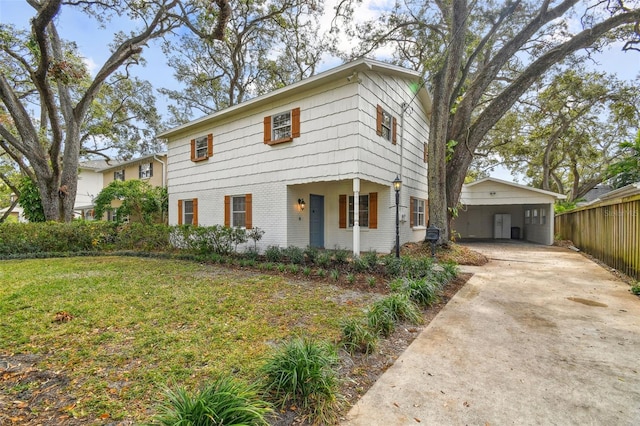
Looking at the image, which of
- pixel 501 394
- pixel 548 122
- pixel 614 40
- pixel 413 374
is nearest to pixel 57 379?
pixel 413 374

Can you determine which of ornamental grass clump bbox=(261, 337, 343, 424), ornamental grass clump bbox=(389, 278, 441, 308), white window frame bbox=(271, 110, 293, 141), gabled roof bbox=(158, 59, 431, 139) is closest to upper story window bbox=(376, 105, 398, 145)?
gabled roof bbox=(158, 59, 431, 139)

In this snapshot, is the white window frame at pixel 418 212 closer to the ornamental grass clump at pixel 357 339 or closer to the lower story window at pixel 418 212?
the lower story window at pixel 418 212

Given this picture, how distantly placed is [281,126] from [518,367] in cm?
825

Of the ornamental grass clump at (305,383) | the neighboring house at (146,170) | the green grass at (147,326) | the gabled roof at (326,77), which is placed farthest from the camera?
the neighboring house at (146,170)

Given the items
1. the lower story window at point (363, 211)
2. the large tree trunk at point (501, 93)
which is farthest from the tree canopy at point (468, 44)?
the lower story window at point (363, 211)

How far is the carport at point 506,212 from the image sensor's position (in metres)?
14.6

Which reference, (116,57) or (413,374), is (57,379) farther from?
(116,57)

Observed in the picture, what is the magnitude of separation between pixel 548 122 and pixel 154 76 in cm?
2543

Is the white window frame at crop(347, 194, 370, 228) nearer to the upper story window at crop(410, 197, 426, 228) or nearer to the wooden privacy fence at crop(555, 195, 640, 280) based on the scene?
the upper story window at crop(410, 197, 426, 228)

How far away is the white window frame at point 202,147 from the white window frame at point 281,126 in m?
3.44

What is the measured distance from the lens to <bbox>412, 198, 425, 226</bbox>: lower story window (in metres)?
11.4

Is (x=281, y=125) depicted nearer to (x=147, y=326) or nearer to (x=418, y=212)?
(x=418, y=212)

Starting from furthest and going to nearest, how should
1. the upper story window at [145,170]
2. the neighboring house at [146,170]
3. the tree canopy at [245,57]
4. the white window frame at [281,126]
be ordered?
the upper story window at [145,170], the neighboring house at [146,170], the tree canopy at [245,57], the white window frame at [281,126]

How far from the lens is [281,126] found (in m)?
9.19
